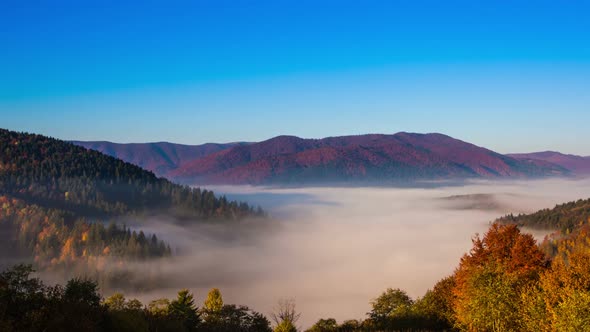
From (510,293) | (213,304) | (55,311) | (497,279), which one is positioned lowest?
(213,304)

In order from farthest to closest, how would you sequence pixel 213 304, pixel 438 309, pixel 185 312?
pixel 213 304 → pixel 185 312 → pixel 438 309

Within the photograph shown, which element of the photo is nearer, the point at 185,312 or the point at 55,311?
the point at 55,311

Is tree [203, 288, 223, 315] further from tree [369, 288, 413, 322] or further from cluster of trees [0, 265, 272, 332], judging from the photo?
cluster of trees [0, 265, 272, 332]

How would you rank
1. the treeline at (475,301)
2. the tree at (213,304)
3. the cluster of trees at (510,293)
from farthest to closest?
the tree at (213,304)
the cluster of trees at (510,293)
the treeline at (475,301)

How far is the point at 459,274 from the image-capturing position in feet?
203

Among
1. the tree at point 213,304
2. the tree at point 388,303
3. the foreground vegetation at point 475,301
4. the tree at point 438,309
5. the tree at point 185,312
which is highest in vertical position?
the foreground vegetation at point 475,301

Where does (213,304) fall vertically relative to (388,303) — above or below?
below

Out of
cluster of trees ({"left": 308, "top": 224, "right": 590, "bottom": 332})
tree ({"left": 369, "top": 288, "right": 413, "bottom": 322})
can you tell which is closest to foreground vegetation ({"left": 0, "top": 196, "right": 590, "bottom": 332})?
cluster of trees ({"left": 308, "top": 224, "right": 590, "bottom": 332})

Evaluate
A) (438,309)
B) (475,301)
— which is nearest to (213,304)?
(438,309)

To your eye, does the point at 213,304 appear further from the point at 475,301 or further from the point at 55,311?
the point at 55,311

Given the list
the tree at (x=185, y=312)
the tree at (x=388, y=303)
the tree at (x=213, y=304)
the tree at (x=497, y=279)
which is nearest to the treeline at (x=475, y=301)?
the tree at (x=497, y=279)

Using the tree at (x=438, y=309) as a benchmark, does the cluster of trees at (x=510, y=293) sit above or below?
above

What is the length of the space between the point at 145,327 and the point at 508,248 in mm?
47682

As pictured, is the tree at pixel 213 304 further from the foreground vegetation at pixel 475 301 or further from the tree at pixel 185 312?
the foreground vegetation at pixel 475 301
